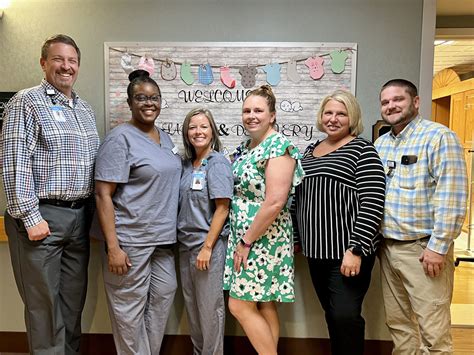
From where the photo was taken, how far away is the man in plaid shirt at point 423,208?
1701 mm

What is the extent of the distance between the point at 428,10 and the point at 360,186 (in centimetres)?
118

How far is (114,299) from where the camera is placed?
1.99m

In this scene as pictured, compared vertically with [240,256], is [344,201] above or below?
above

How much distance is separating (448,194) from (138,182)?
1351 mm

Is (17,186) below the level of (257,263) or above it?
above

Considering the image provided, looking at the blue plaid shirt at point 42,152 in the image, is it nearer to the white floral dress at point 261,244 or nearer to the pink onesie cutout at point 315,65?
the white floral dress at point 261,244

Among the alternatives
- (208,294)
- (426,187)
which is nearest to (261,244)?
(208,294)

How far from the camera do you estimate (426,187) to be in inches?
69.1

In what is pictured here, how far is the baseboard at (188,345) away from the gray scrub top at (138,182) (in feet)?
2.79

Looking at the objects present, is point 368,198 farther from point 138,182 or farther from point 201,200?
point 138,182

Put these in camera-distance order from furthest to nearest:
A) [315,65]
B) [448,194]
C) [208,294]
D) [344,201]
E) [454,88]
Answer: [454,88] < [315,65] < [208,294] < [344,201] < [448,194]

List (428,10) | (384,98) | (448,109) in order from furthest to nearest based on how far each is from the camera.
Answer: (448,109), (428,10), (384,98)

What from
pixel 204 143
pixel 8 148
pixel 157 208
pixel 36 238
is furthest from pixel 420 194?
pixel 8 148

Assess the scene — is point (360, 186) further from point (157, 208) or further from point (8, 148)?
point (8, 148)
